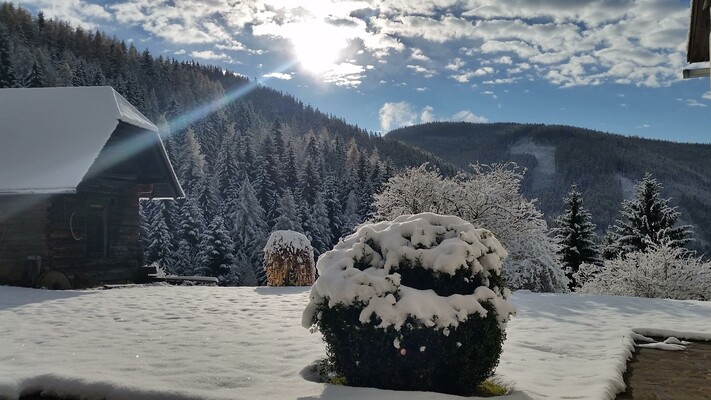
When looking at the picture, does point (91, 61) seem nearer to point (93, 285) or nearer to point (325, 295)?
point (93, 285)

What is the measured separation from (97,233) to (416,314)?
1424cm

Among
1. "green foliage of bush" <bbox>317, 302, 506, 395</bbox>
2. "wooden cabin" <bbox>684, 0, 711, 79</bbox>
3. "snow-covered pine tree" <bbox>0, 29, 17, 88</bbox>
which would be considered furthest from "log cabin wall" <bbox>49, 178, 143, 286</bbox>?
"snow-covered pine tree" <bbox>0, 29, 17, 88</bbox>

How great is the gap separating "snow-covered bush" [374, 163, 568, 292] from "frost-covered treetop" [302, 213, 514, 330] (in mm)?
18100

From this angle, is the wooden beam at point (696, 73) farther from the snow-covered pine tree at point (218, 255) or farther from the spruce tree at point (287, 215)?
the spruce tree at point (287, 215)

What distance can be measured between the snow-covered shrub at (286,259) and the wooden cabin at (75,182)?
455 centimetres

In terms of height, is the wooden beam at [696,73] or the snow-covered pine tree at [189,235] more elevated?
the wooden beam at [696,73]

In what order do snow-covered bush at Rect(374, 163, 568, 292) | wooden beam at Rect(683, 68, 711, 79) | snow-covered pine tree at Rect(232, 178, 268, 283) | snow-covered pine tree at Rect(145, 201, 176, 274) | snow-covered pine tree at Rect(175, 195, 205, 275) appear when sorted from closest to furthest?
wooden beam at Rect(683, 68, 711, 79)
snow-covered bush at Rect(374, 163, 568, 292)
snow-covered pine tree at Rect(145, 201, 176, 274)
snow-covered pine tree at Rect(175, 195, 205, 275)
snow-covered pine tree at Rect(232, 178, 268, 283)

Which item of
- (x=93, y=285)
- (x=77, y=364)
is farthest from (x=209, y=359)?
(x=93, y=285)

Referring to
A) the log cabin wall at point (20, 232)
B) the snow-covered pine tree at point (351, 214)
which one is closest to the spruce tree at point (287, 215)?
the snow-covered pine tree at point (351, 214)

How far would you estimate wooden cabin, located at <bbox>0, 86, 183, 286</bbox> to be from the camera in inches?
558

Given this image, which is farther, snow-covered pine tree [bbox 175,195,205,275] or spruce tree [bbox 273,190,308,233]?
spruce tree [bbox 273,190,308,233]

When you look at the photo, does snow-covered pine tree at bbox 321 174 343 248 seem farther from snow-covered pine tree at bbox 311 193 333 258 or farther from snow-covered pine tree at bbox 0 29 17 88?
snow-covered pine tree at bbox 0 29 17 88

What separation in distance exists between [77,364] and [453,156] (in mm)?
193936

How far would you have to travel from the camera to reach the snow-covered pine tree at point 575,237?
111 feet
